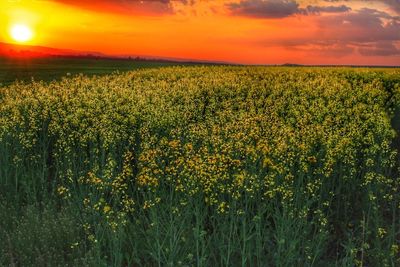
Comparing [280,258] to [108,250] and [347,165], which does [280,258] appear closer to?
[108,250]

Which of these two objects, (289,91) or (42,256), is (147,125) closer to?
(42,256)

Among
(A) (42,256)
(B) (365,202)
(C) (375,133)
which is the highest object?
(C) (375,133)

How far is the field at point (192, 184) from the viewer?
685 centimetres

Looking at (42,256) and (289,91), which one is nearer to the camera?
(42,256)

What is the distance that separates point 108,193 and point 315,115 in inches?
199

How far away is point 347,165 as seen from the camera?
9.27 m

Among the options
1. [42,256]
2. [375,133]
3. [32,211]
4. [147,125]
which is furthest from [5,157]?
[375,133]

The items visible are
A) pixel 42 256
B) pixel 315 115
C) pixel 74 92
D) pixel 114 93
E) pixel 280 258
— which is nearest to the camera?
pixel 280 258

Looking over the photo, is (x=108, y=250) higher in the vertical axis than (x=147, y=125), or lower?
lower

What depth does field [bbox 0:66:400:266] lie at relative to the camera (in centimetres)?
685

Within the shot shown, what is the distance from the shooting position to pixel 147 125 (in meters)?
10.1

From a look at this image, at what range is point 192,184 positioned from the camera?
658cm

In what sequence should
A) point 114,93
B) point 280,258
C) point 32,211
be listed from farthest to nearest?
point 114,93, point 32,211, point 280,258

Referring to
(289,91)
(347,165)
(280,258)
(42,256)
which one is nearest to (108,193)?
(42,256)
